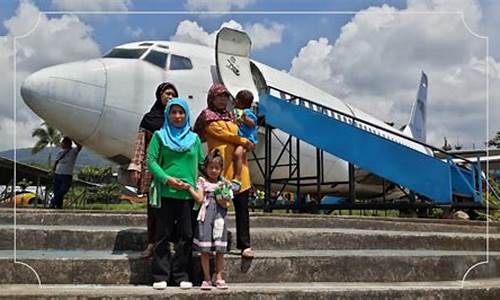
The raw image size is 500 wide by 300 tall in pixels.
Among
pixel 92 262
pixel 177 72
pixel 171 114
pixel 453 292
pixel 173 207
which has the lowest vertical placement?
pixel 453 292

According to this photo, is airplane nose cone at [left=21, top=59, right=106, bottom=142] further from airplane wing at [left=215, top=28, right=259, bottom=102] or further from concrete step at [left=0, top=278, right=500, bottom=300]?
concrete step at [left=0, top=278, right=500, bottom=300]

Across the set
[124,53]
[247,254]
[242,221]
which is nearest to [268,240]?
[242,221]

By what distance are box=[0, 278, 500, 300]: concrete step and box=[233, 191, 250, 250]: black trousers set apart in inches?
14.9

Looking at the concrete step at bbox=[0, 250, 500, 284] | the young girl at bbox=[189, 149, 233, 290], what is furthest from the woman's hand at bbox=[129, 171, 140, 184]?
the concrete step at bbox=[0, 250, 500, 284]

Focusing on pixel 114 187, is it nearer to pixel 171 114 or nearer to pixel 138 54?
pixel 138 54

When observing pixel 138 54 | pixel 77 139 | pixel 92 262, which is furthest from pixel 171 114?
pixel 138 54

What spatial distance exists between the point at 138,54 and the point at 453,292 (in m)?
7.45

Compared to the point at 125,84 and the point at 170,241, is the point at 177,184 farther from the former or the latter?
the point at 125,84

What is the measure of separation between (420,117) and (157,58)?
60.9 feet

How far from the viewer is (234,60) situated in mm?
10906

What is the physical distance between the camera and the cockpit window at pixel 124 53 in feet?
33.4

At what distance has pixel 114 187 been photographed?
36.9 m

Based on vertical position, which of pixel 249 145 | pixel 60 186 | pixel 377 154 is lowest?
pixel 60 186

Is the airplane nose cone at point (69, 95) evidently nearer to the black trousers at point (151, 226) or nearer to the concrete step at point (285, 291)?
the black trousers at point (151, 226)
